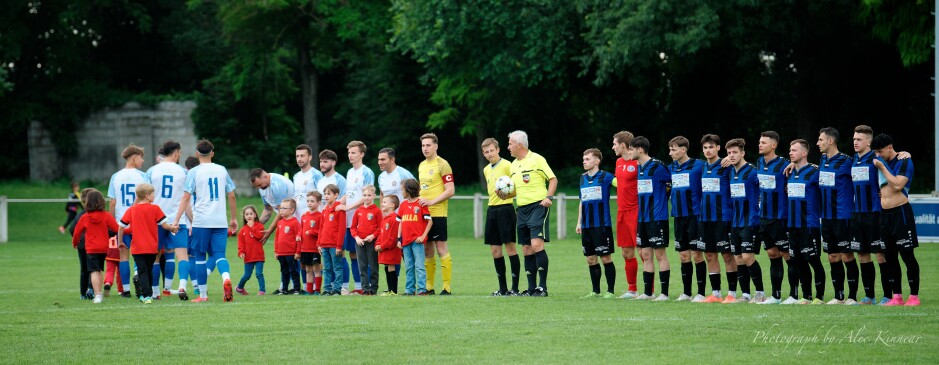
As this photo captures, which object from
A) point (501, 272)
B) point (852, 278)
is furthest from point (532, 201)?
point (852, 278)

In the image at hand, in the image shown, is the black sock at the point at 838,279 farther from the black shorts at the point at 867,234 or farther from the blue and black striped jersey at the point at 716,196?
the blue and black striped jersey at the point at 716,196

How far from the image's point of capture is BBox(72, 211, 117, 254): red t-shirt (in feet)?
47.9

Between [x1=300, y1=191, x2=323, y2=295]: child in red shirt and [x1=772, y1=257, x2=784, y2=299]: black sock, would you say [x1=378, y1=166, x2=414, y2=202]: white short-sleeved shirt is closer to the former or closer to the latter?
[x1=300, y1=191, x2=323, y2=295]: child in red shirt

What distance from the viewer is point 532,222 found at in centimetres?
1444

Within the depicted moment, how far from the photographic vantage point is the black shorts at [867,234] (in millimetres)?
12641

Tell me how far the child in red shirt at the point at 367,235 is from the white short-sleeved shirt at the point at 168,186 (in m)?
2.24

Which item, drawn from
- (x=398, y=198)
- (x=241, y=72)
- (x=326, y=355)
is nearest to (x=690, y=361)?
(x=326, y=355)

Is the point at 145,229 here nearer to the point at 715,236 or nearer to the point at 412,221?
the point at 412,221

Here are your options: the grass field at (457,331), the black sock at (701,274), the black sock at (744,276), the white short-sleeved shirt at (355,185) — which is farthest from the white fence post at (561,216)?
the black sock at (744,276)

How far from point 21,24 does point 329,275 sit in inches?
1345

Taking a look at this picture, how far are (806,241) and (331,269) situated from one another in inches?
242

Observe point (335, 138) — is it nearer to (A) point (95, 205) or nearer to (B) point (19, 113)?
(B) point (19, 113)

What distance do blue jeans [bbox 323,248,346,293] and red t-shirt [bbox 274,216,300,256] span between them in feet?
1.56

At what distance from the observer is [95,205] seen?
14.8 m
